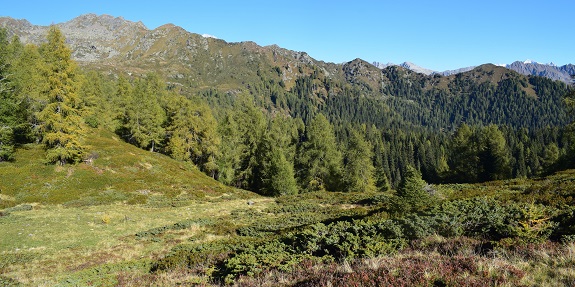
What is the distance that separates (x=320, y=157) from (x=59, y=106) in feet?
127

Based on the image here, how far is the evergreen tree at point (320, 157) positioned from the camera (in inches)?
2266

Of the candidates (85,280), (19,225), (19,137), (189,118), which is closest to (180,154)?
(189,118)

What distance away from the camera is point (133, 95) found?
2420 inches

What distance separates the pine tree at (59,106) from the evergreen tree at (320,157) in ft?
113

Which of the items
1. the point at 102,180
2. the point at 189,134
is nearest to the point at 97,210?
the point at 102,180

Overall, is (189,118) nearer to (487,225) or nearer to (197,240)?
(197,240)

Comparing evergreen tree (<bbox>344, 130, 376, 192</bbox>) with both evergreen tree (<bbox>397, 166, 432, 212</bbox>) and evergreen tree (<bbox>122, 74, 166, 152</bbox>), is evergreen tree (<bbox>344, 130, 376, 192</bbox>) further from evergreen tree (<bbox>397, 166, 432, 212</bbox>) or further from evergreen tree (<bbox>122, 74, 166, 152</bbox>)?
evergreen tree (<bbox>397, 166, 432, 212</bbox>)

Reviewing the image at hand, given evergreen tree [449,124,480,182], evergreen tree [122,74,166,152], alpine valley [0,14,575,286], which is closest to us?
alpine valley [0,14,575,286]

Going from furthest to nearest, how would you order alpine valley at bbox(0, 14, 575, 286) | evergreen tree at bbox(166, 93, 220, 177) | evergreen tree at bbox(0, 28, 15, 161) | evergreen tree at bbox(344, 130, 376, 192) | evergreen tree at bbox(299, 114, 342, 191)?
evergreen tree at bbox(166, 93, 220, 177) < evergreen tree at bbox(299, 114, 342, 191) < evergreen tree at bbox(344, 130, 376, 192) < evergreen tree at bbox(0, 28, 15, 161) < alpine valley at bbox(0, 14, 575, 286)

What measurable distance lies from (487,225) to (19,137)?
5691cm

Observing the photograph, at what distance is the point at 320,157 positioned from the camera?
57781mm

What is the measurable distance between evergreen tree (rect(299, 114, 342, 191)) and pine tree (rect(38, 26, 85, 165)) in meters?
34.5

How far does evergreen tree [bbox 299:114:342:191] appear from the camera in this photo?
189 feet

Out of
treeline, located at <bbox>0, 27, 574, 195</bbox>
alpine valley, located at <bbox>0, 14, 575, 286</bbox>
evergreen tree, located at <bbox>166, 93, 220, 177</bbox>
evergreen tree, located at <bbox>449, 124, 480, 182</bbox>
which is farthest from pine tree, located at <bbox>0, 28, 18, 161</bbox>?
evergreen tree, located at <bbox>449, 124, 480, 182</bbox>
